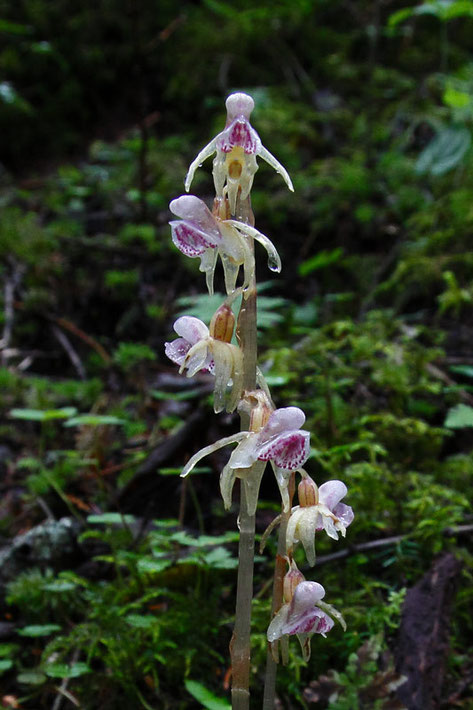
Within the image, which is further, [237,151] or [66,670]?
[66,670]

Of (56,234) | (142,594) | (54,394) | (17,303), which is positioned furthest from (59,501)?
(56,234)

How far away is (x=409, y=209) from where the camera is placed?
402 cm

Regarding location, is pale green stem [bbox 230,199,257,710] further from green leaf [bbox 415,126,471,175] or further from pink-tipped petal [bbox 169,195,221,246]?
green leaf [bbox 415,126,471,175]

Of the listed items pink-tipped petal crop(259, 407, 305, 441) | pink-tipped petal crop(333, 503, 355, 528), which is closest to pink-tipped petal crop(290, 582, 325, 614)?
pink-tipped petal crop(333, 503, 355, 528)

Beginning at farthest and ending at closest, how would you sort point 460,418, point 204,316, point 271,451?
1. point 204,316
2. point 460,418
3. point 271,451

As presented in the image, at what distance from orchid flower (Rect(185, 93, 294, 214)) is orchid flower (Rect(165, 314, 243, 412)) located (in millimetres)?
225

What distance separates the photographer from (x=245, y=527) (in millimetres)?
1154

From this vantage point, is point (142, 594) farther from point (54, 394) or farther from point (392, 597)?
point (54, 394)

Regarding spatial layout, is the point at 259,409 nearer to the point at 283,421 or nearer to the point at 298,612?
the point at 283,421

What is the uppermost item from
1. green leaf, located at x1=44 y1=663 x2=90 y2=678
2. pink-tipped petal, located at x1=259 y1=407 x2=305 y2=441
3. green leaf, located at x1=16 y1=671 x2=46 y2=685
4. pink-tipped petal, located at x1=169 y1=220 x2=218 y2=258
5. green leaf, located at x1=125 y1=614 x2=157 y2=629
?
pink-tipped petal, located at x1=169 y1=220 x2=218 y2=258

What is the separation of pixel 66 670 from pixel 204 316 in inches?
48.6

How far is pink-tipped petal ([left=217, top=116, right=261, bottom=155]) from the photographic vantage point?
3.66ft

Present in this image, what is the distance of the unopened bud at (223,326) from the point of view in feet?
3.80

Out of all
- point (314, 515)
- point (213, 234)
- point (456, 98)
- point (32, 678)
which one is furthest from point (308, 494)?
point (456, 98)
